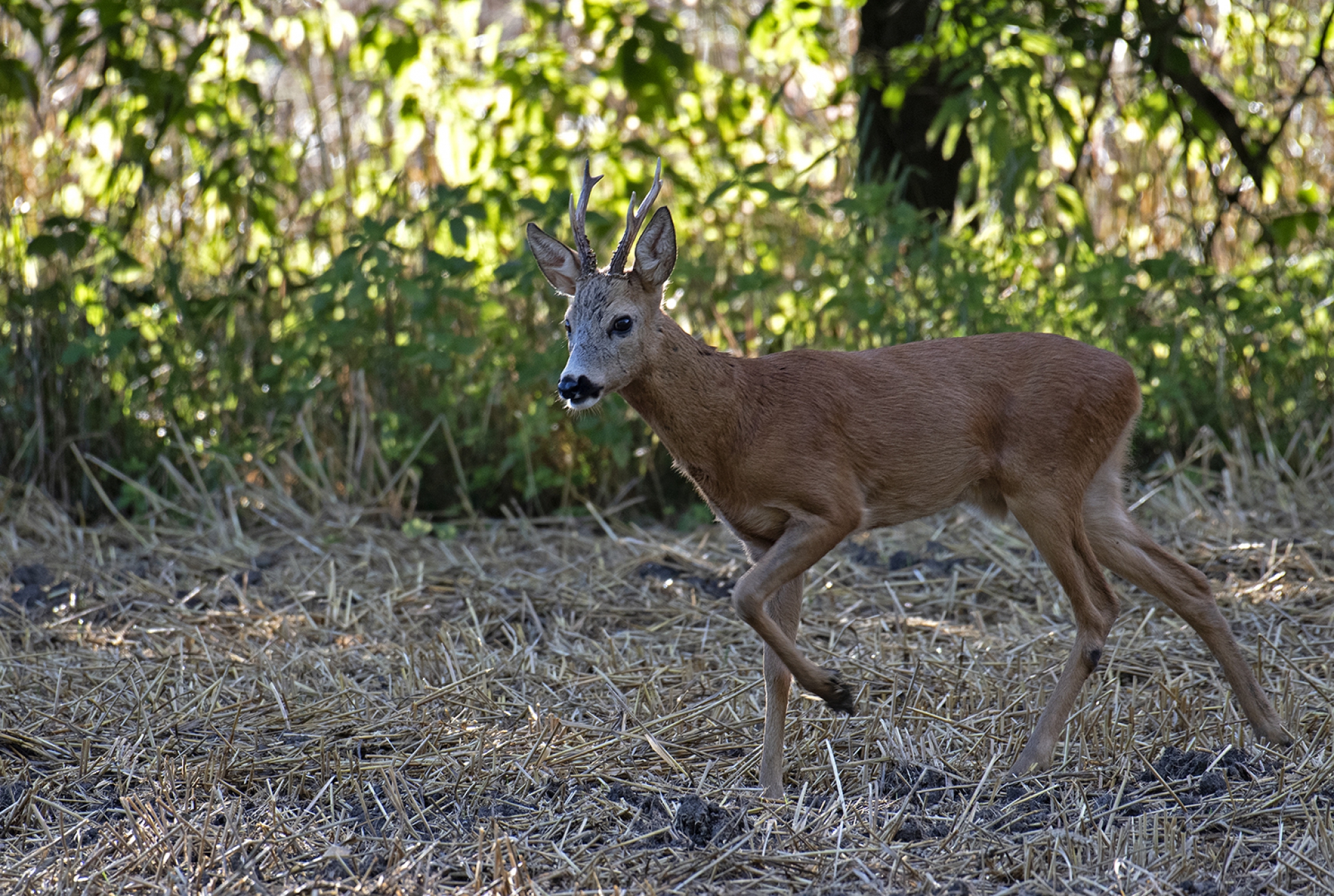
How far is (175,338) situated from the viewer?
7414 millimetres

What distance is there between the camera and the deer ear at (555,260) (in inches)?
167

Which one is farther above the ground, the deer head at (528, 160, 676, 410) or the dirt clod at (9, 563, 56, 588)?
the deer head at (528, 160, 676, 410)

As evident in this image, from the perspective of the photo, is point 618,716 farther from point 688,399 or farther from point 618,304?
point 618,304

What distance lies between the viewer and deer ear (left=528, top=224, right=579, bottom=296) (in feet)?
14.0

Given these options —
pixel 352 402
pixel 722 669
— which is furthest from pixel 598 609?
pixel 352 402

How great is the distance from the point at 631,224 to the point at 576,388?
21.1 inches

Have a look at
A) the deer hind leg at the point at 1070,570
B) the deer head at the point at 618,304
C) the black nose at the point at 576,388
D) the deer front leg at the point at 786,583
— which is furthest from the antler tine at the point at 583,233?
the deer hind leg at the point at 1070,570

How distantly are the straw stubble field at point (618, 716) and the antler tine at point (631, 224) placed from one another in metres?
1.36

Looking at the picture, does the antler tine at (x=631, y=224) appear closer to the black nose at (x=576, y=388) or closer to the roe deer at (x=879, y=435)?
the roe deer at (x=879, y=435)

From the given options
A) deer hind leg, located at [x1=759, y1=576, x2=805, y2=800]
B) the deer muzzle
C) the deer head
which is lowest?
deer hind leg, located at [x1=759, y1=576, x2=805, y2=800]

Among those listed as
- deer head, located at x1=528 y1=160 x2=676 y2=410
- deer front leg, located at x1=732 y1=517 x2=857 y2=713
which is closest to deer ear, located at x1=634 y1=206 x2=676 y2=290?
deer head, located at x1=528 y1=160 x2=676 y2=410

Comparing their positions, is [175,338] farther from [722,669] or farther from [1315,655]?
[1315,655]

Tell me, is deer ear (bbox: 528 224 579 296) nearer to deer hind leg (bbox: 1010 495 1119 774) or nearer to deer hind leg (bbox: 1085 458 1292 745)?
deer hind leg (bbox: 1010 495 1119 774)

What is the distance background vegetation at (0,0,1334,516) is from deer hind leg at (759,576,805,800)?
2.48 metres
